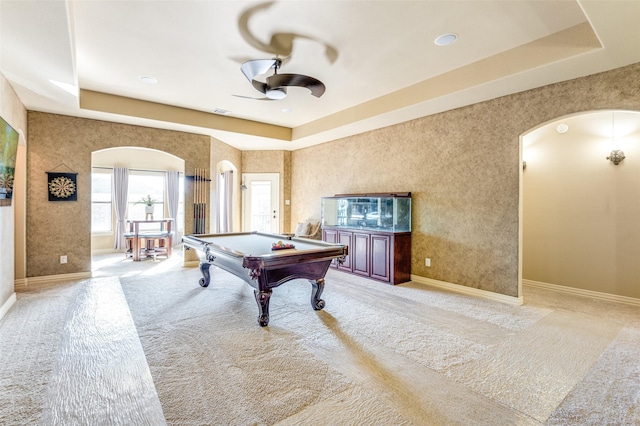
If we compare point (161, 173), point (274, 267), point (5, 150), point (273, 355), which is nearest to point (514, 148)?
point (274, 267)

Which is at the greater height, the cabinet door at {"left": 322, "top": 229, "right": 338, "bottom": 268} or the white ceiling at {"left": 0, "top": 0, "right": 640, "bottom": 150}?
the white ceiling at {"left": 0, "top": 0, "right": 640, "bottom": 150}

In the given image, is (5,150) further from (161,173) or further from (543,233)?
(543,233)

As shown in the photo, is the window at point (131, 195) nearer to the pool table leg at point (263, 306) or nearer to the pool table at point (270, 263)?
the pool table at point (270, 263)

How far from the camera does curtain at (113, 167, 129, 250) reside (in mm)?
8055

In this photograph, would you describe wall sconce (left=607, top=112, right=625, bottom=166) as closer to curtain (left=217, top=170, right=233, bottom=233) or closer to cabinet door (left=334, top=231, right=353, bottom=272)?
cabinet door (left=334, top=231, right=353, bottom=272)

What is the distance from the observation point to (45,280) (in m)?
4.90

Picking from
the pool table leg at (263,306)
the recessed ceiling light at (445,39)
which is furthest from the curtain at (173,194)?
the recessed ceiling light at (445,39)

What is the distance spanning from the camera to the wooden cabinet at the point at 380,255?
4938 millimetres

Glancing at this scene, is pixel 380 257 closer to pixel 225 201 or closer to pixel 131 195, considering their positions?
pixel 225 201

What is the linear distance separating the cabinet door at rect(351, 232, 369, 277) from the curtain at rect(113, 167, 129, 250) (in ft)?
20.5

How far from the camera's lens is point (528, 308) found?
3.82 meters

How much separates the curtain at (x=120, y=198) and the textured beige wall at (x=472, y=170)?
248 inches

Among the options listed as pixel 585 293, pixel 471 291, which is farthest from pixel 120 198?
pixel 585 293

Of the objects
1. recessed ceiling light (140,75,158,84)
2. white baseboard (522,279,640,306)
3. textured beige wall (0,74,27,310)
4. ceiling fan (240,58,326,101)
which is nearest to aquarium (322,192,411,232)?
white baseboard (522,279,640,306)
